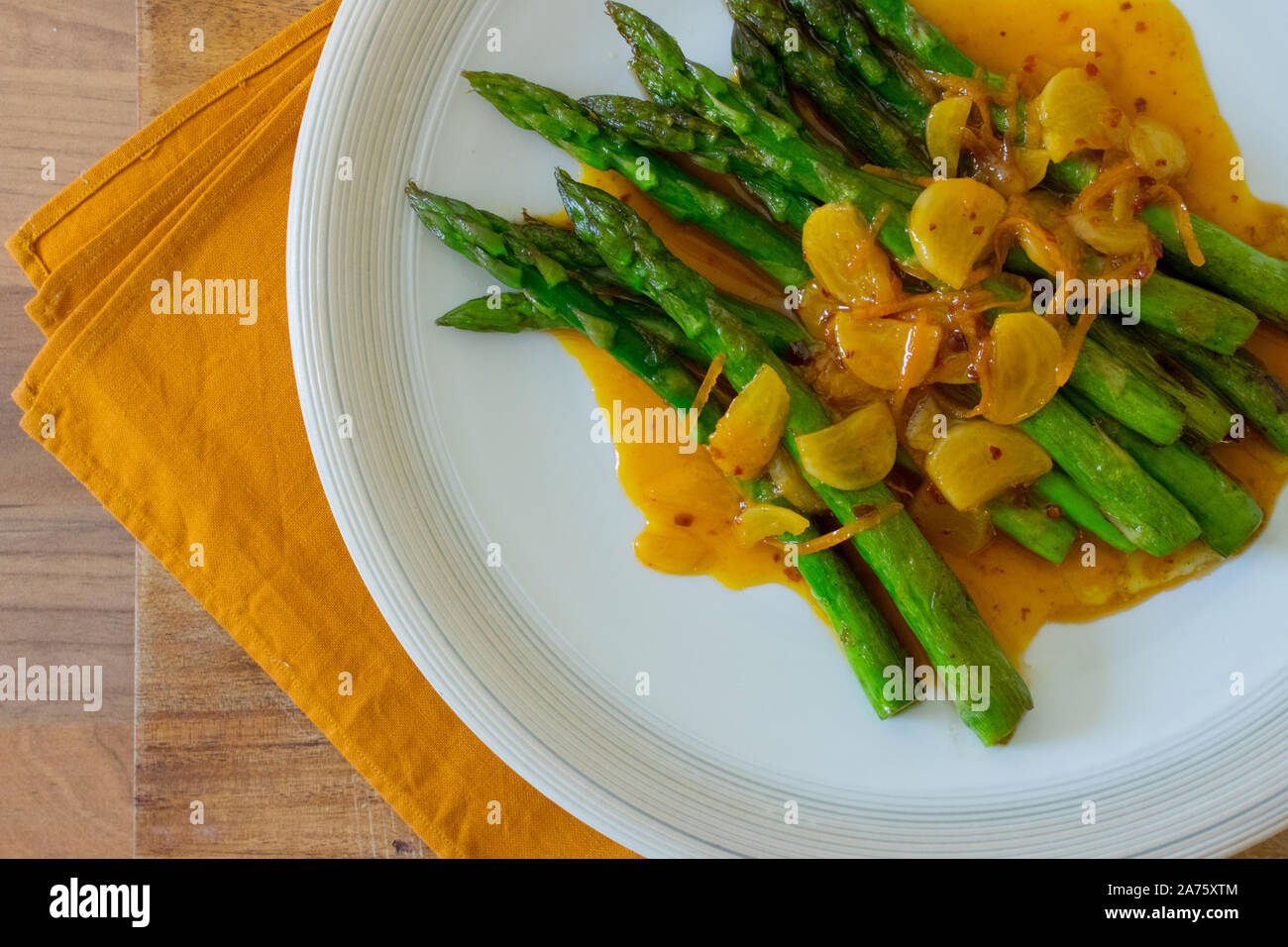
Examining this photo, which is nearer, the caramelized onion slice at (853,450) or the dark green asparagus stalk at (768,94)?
the caramelized onion slice at (853,450)

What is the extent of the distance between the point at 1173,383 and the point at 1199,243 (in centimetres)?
44

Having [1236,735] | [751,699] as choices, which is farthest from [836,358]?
[1236,735]

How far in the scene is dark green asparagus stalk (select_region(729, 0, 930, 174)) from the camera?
2.76m

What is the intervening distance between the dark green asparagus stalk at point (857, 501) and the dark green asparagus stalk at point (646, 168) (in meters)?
0.15

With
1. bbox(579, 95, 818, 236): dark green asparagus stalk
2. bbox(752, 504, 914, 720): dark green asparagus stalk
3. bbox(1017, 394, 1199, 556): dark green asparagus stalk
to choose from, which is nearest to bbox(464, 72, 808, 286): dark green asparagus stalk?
bbox(579, 95, 818, 236): dark green asparagus stalk

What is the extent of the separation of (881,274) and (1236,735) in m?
1.77

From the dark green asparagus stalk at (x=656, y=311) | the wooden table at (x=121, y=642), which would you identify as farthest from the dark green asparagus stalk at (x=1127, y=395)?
the wooden table at (x=121, y=642)

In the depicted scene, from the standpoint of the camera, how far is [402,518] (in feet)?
9.21

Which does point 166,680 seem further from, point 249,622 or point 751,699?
point 751,699

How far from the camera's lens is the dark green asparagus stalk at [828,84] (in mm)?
2764

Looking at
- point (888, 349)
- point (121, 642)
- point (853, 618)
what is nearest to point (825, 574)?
point (853, 618)

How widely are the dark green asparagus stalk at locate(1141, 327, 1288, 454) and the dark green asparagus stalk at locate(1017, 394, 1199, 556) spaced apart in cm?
34

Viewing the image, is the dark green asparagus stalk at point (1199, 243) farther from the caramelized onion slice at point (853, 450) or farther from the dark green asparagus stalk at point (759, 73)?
the caramelized onion slice at point (853, 450)

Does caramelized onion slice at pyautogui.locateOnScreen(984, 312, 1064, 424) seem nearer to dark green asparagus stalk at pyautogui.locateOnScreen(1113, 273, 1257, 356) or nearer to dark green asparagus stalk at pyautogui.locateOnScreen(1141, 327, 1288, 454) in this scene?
dark green asparagus stalk at pyautogui.locateOnScreen(1113, 273, 1257, 356)
